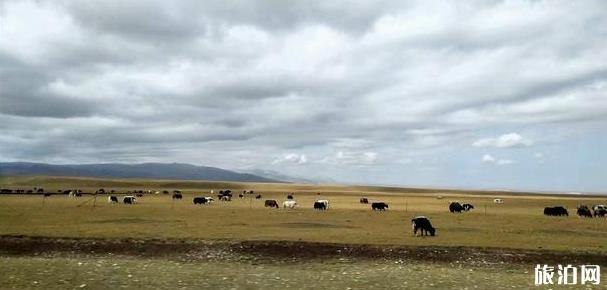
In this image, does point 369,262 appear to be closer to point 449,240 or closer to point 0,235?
point 449,240

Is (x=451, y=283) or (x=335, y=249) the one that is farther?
(x=335, y=249)

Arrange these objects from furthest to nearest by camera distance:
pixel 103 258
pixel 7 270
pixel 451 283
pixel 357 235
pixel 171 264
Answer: pixel 357 235
pixel 103 258
pixel 171 264
pixel 7 270
pixel 451 283

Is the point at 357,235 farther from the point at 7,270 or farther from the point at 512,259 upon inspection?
the point at 7,270

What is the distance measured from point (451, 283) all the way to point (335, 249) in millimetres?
9590

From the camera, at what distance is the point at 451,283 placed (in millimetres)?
17766

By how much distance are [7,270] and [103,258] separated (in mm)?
5533

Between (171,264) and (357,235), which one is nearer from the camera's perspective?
(171,264)

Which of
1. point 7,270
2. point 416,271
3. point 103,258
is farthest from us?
point 103,258

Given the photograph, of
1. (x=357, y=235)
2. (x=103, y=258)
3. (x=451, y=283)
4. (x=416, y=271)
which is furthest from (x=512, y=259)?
(x=103, y=258)

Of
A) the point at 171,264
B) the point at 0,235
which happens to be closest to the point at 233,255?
the point at 171,264

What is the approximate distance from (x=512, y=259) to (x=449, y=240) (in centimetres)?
775

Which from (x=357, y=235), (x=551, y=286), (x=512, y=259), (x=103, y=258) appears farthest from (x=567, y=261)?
(x=103, y=258)

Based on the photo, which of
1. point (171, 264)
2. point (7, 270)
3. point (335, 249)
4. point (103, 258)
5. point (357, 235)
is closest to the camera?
point (7, 270)

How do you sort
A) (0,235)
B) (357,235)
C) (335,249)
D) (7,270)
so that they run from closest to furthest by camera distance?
(7,270) < (335,249) < (0,235) < (357,235)
